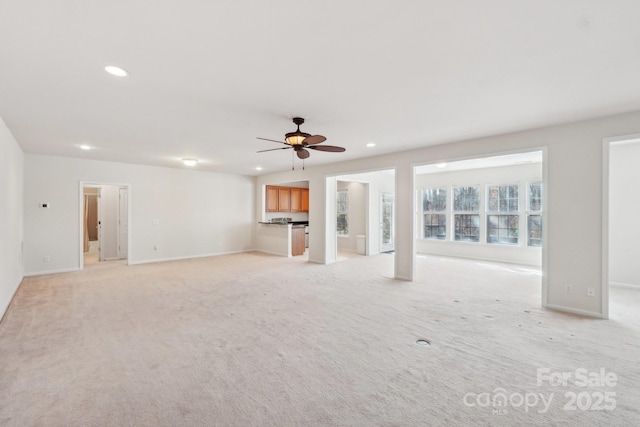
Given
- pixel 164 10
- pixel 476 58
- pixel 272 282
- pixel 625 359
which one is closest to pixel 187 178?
pixel 272 282

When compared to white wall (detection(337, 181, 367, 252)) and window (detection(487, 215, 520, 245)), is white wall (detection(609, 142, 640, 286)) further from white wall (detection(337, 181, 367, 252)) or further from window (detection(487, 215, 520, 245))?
white wall (detection(337, 181, 367, 252))

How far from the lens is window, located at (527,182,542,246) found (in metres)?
7.14

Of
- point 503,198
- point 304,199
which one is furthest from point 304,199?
point 503,198

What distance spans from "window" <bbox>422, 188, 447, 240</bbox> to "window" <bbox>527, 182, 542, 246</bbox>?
6.80 ft

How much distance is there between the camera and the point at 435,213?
902 cm

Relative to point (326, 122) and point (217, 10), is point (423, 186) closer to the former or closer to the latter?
point (326, 122)

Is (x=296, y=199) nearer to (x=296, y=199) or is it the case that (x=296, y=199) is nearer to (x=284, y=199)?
(x=296, y=199)

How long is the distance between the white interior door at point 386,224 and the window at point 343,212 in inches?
43.8

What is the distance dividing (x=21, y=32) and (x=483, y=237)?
8.98 metres

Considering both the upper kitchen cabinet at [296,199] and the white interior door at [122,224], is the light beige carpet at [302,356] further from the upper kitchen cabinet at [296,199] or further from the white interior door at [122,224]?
the upper kitchen cabinet at [296,199]

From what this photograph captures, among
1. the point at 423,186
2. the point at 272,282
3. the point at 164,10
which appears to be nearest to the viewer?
the point at 164,10

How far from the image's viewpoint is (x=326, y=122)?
3891mm

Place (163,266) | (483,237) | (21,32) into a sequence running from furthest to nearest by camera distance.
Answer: (483,237)
(163,266)
(21,32)

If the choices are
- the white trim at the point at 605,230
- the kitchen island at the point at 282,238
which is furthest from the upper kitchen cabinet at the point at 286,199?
the white trim at the point at 605,230
